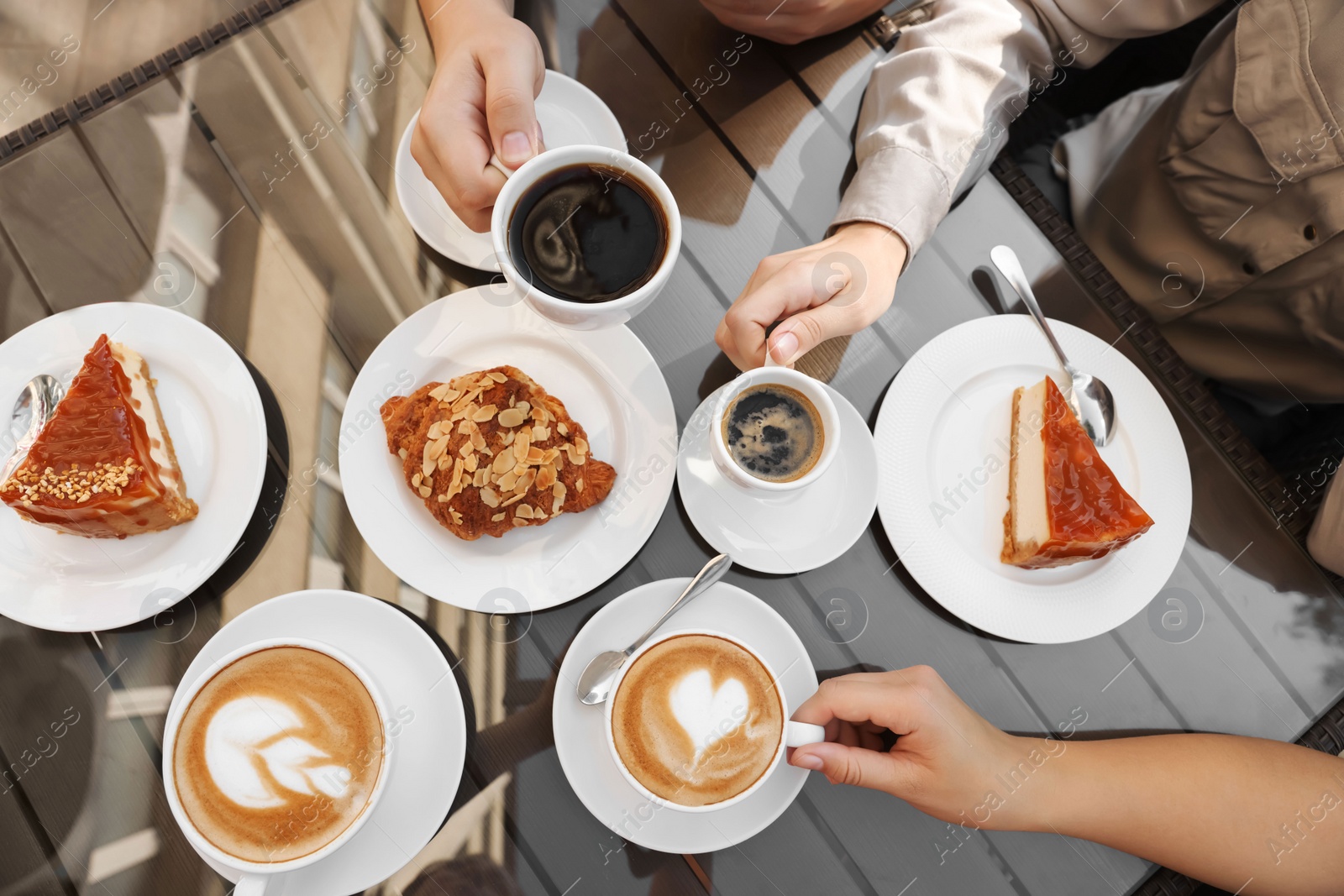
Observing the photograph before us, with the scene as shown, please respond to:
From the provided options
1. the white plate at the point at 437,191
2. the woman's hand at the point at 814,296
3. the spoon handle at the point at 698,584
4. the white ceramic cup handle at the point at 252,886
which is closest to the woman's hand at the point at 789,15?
the white plate at the point at 437,191

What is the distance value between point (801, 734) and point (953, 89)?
44.5 inches

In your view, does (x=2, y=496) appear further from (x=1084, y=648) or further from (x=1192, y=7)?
(x=1192, y=7)

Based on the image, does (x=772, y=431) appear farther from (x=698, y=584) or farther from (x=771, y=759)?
(x=771, y=759)

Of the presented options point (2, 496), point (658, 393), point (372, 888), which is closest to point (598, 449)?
point (658, 393)

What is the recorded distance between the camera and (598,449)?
120 cm

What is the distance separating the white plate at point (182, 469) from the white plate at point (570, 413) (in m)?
0.21

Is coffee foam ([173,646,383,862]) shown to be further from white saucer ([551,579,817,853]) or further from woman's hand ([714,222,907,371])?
woman's hand ([714,222,907,371])

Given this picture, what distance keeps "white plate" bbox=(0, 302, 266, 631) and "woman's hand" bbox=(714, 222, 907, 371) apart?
2.75 feet

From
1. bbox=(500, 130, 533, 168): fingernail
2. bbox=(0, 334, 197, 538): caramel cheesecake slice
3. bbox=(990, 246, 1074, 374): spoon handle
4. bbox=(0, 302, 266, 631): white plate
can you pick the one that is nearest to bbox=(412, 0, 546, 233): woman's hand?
bbox=(500, 130, 533, 168): fingernail

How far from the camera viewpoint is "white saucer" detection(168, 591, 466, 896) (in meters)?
1.06

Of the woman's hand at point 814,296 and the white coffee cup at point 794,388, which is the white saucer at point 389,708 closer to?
the white coffee cup at point 794,388

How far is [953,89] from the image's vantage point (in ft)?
3.99

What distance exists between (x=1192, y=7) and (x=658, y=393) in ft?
3.91

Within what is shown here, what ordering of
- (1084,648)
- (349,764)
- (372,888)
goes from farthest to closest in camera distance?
1. (1084,648)
2. (372,888)
3. (349,764)
